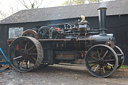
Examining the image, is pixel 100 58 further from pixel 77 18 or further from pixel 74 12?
pixel 74 12

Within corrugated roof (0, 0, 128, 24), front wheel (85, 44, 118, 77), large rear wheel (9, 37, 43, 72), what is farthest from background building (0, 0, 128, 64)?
front wheel (85, 44, 118, 77)

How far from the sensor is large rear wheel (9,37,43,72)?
6.71 metres

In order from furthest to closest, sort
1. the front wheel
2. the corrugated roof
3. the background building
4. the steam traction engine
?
the corrugated roof < the background building < the steam traction engine < the front wheel

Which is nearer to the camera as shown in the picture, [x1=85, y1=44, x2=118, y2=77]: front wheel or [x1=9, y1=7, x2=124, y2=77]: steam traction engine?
[x1=85, y1=44, x2=118, y2=77]: front wheel

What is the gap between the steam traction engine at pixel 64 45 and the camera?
6422 millimetres

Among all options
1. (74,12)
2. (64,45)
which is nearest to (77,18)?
(74,12)

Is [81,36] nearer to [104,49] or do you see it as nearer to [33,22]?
[104,49]

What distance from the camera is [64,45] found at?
274 inches

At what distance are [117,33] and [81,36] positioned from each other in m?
3.65

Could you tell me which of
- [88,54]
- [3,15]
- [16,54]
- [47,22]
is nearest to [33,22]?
[47,22]

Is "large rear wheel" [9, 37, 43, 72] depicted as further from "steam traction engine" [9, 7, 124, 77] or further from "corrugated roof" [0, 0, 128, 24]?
"corrugated roof" [0, 0, 128, 24]

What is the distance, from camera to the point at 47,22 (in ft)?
37.2

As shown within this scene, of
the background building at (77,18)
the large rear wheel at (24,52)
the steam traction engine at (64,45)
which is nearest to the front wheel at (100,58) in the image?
the steam traction engine at (64,45)

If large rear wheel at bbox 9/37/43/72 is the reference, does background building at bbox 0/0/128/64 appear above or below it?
above
